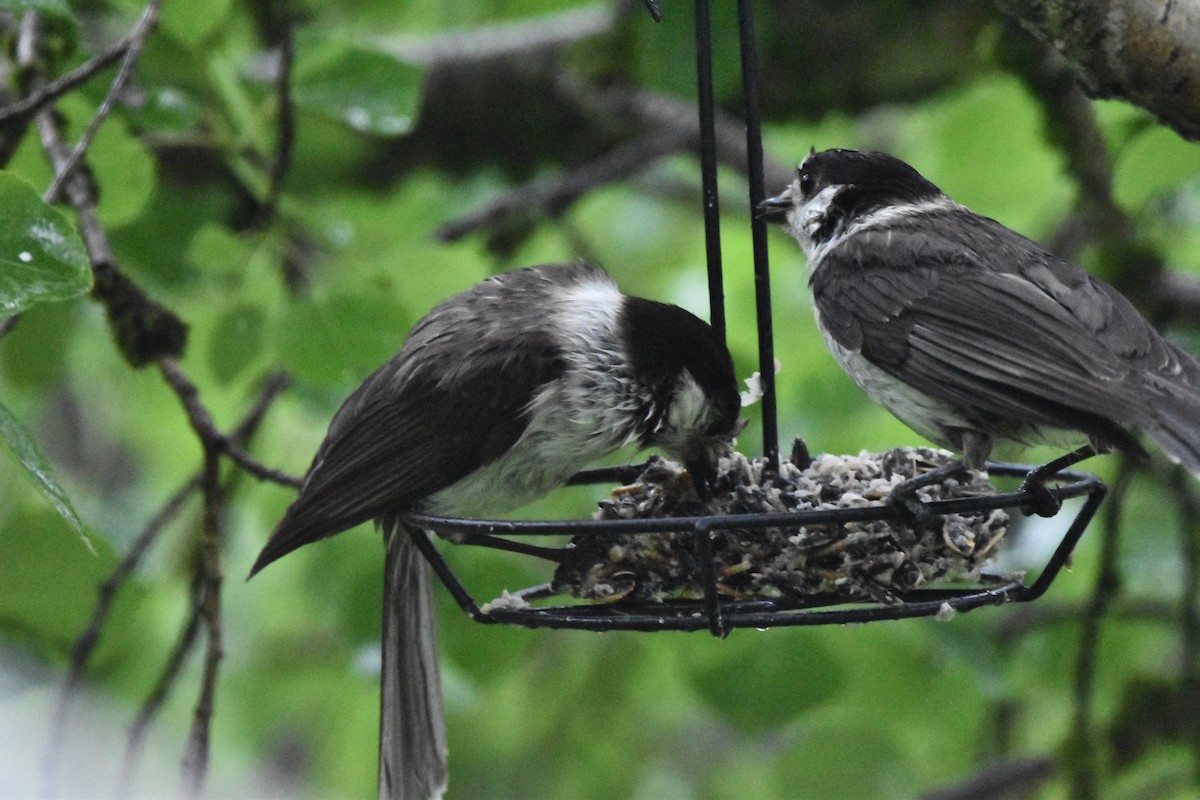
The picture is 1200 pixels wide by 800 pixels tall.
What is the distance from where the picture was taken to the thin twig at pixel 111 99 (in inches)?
115

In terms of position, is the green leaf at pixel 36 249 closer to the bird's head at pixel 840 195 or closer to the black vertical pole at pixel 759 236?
the black vertical pole at pixel 759 236

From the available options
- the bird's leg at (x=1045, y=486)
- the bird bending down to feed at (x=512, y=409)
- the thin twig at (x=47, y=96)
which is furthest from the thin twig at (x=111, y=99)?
the bird's leg at (x=1045, y=486)

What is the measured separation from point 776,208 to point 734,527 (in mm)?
1082

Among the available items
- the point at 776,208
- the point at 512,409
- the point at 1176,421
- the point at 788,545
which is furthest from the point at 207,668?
the point at 1176,421

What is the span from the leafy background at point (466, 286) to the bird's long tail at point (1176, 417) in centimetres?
50

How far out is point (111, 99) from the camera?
9.71ft

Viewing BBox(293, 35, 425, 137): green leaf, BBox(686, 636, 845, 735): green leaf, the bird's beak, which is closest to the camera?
the bird's beak

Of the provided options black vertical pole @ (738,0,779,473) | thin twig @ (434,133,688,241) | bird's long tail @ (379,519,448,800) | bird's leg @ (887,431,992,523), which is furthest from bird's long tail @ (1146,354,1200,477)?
thin twig @ (434,133,688,241)

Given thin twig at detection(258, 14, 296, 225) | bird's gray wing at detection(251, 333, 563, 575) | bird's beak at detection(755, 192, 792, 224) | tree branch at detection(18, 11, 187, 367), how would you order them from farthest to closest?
1. thin twig at detection(258, 14, 296, 225)
2. tree branch at detection(18, 11, 187, 367)
3. bird's beak at detection(755, 192, 792, 224)
4. bird's gray wing at detection(251, 333, 563, 575)

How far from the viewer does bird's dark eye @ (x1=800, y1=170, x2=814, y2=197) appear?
3369 mm

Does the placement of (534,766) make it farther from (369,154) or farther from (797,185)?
(797,185)

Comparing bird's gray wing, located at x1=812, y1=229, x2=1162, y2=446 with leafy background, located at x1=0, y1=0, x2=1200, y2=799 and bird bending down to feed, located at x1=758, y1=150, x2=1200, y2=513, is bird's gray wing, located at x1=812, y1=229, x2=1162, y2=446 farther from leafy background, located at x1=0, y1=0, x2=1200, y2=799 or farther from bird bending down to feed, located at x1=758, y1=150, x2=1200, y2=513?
leafy background, located at x1=0, y1=0, x2=1200, y2=799

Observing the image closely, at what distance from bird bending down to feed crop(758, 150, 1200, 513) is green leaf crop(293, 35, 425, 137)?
111 centimetres

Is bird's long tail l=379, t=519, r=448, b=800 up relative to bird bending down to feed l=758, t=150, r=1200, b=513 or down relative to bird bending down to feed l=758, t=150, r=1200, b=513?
down
